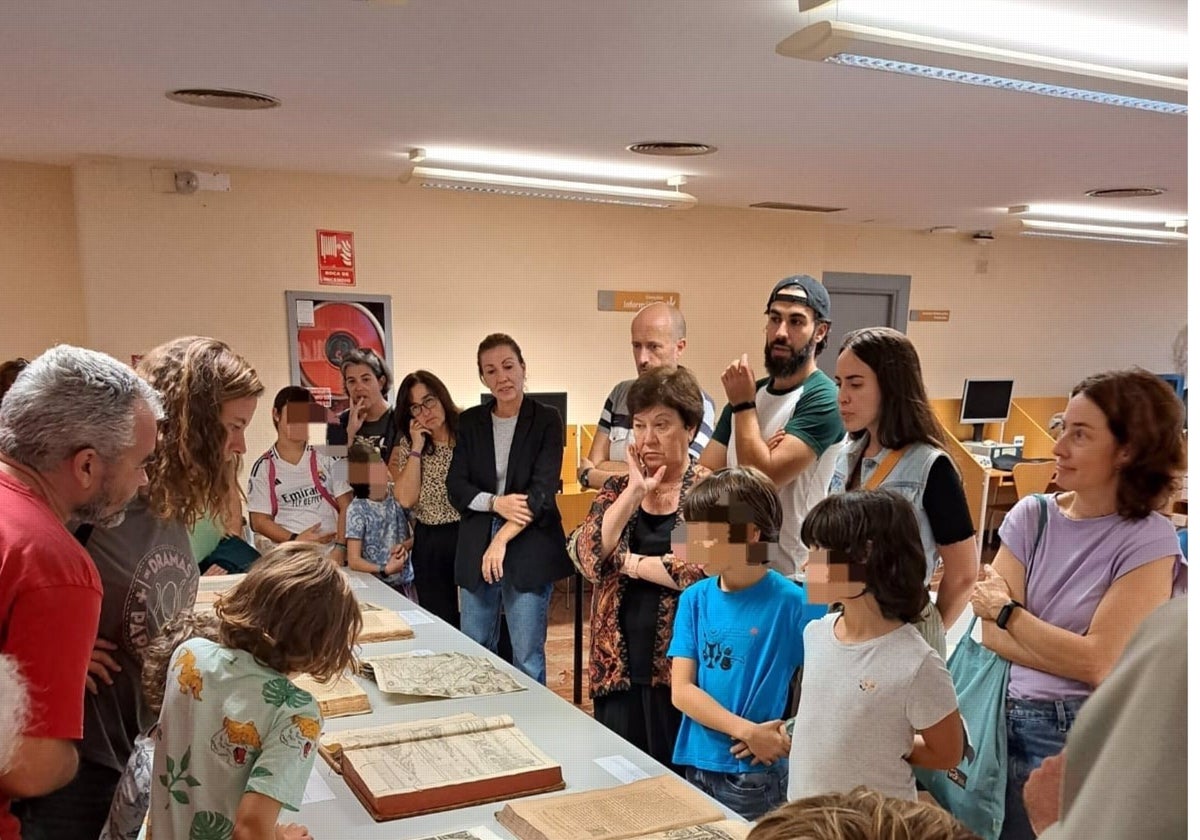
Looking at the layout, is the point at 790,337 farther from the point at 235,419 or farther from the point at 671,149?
the point at 671,149

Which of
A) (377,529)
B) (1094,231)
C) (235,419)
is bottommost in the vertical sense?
(377,529)

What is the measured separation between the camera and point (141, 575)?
1.50m

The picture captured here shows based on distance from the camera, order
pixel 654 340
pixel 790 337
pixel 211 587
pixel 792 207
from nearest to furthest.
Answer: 1. pixel 790 337
2. pixel 211 587
3. pixel 654 340
4. pixel 792 207

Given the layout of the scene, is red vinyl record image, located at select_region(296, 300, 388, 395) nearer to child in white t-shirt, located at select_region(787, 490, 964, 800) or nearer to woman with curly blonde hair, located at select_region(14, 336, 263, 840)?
woman with curly blonde hair, located at select_region(14, 336, 263, 840)

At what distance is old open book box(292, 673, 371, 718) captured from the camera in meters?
1.88

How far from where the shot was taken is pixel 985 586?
1.69 metres

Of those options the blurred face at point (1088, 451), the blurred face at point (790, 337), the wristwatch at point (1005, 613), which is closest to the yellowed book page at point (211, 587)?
the blurred face at point (790, 337)

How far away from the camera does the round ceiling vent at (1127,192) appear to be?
5.16 meters

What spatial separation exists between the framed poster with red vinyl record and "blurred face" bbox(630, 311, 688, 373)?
98.3 inches

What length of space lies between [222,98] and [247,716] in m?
2.75

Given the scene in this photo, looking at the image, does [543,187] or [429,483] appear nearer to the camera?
[429,483]

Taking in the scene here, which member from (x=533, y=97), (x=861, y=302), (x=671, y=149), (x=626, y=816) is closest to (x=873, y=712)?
(x=626, y=816)

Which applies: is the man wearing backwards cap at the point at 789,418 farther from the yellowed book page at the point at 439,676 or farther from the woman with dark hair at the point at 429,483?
the woman with dark hair at the point at 429,483

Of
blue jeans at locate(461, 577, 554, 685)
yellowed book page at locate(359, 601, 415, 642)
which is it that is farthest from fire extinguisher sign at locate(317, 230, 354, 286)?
yellowed book page at locate(359, 601, 415, 642)
